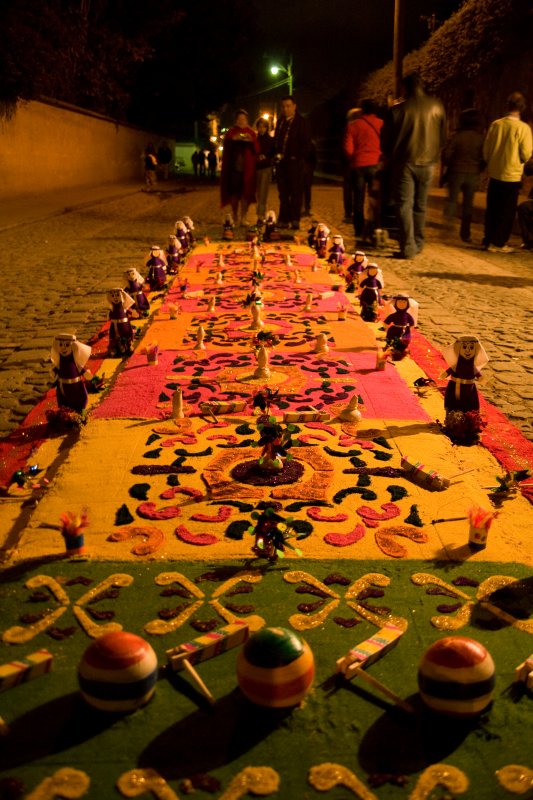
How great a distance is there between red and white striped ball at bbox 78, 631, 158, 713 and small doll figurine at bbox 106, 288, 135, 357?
11.9ft

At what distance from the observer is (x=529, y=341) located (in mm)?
6539

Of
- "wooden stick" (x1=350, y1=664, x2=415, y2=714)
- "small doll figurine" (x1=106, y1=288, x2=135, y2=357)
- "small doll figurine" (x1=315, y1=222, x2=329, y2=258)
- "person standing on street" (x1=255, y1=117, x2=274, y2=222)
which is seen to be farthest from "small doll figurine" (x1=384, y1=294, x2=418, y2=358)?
"person standing on street" (x1=255, y1=117, x2=274, y2=222)

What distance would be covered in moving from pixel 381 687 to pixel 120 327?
4.03 metres

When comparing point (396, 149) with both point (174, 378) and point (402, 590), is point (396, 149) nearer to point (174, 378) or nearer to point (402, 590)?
point (174, 378)

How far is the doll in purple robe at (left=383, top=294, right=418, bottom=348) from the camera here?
222 inches

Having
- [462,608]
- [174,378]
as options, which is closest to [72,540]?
[462,608]

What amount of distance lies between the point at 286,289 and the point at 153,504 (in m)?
5.48

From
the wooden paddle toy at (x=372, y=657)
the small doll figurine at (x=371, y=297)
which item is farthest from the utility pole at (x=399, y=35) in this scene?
the wooden paddle toy at (x=372, y=657)

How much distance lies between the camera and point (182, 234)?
1058 centimetres

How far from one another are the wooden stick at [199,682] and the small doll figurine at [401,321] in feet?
12.6

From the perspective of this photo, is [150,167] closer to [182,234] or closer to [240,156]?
[240,156]

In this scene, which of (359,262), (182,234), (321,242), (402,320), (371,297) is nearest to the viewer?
(402,320)

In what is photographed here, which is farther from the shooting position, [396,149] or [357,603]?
[396,149]

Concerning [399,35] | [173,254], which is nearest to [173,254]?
[173,254]
